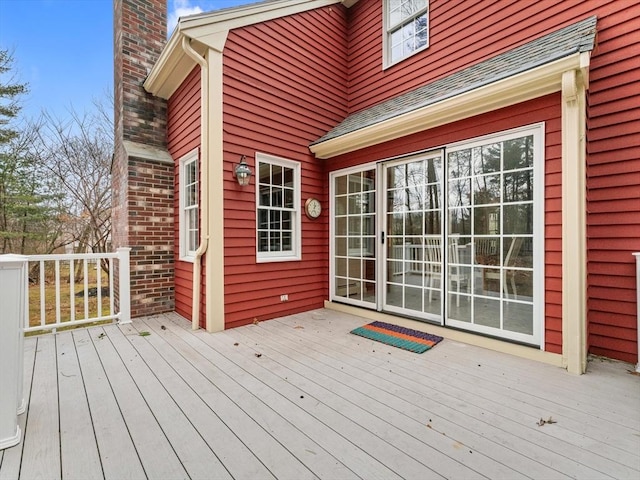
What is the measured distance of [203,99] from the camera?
3.80 meters

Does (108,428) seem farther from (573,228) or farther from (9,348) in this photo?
(573,228)

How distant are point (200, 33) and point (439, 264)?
4.09 meters

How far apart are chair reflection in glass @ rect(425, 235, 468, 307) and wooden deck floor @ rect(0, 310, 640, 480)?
0.74 meters

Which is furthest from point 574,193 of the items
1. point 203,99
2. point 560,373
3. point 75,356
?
point 75,356

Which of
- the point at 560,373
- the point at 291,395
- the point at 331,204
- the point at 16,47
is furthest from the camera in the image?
the point at 16,47

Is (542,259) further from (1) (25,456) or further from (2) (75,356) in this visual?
(2) (75,356)

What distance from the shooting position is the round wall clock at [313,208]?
4.85m

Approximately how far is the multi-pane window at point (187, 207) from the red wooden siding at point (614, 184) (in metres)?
4.87

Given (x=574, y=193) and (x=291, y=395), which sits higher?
(x=574, y=193)

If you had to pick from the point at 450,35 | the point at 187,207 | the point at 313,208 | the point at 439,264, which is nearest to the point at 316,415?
the point at 439,264

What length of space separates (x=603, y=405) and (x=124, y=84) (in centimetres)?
661

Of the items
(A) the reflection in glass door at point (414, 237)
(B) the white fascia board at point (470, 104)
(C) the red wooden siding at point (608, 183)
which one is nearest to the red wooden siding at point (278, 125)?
(B) the white fascia board at point (470, 104)

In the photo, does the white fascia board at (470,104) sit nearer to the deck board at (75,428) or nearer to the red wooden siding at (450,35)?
the red wooden siding at (450,35)

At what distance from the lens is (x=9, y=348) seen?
5.74 feet
